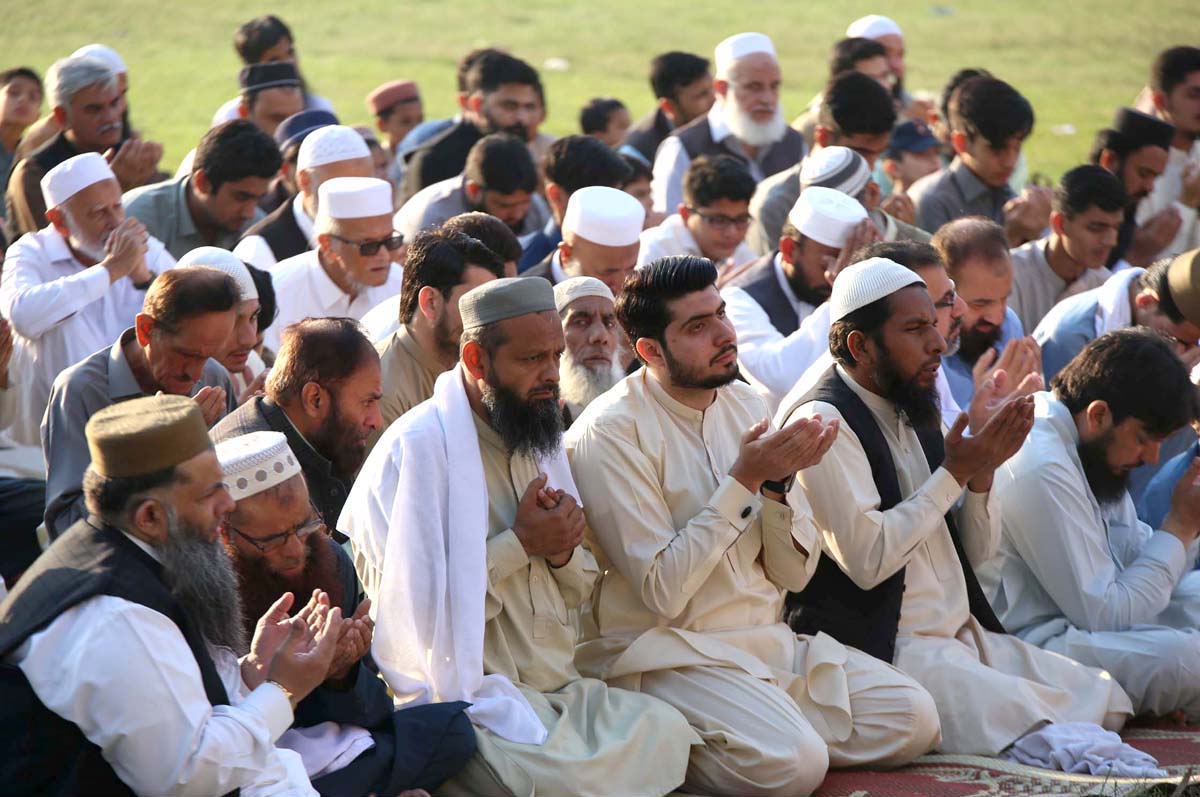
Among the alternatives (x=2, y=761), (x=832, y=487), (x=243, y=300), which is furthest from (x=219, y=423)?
(x=832, y=487)

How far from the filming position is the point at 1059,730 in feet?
16.2

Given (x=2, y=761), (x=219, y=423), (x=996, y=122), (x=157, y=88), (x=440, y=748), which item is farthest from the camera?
(x=157, y=88)

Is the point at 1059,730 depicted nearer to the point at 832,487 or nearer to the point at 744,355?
the point at 832,487

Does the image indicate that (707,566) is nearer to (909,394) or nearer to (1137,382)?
(909,394)

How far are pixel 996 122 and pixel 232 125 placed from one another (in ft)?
12.8

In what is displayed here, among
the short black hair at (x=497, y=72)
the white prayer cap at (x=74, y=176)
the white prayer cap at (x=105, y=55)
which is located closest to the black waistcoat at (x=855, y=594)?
the white prayer cap at (x=74, y=176)

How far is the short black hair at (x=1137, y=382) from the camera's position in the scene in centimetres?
535

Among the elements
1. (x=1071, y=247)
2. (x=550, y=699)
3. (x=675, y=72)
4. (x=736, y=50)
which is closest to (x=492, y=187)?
(x=736, y=50)

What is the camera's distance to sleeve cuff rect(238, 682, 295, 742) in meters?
3.55

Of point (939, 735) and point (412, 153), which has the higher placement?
point (412, 153)

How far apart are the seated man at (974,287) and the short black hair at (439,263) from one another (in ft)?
6.28

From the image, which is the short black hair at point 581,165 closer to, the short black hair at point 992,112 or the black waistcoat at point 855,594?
the short black hair at point 992,112

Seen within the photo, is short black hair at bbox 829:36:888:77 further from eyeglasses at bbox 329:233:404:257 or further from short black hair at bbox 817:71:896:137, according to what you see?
eyeglasses at bbox 329:233:404:257

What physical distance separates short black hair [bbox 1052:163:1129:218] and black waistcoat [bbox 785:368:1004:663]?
2.89 m
